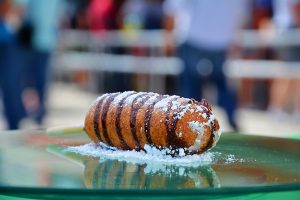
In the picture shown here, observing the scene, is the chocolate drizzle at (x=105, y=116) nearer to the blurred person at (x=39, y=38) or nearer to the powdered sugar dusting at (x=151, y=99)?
the powdered sugar dusting at (x=151, y=99)

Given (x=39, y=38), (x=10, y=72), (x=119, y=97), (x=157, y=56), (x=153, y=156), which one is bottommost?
(x=157, y=56)

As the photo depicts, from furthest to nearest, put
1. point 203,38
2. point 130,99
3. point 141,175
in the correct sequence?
1. point 203,38
2. point 130,99
3. point 141,175

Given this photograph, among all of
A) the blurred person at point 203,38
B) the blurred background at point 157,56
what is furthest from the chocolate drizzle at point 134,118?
the blurred person at point 203,38

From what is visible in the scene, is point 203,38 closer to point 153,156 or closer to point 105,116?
point 105,116

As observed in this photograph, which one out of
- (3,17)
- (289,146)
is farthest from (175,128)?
(3,17)

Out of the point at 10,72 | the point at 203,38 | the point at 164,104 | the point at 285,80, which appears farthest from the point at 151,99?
the point at 285,80

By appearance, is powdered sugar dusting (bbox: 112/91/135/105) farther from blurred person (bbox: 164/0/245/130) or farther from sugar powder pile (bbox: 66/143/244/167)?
blurred person (bbox: 164/0/245/130)
